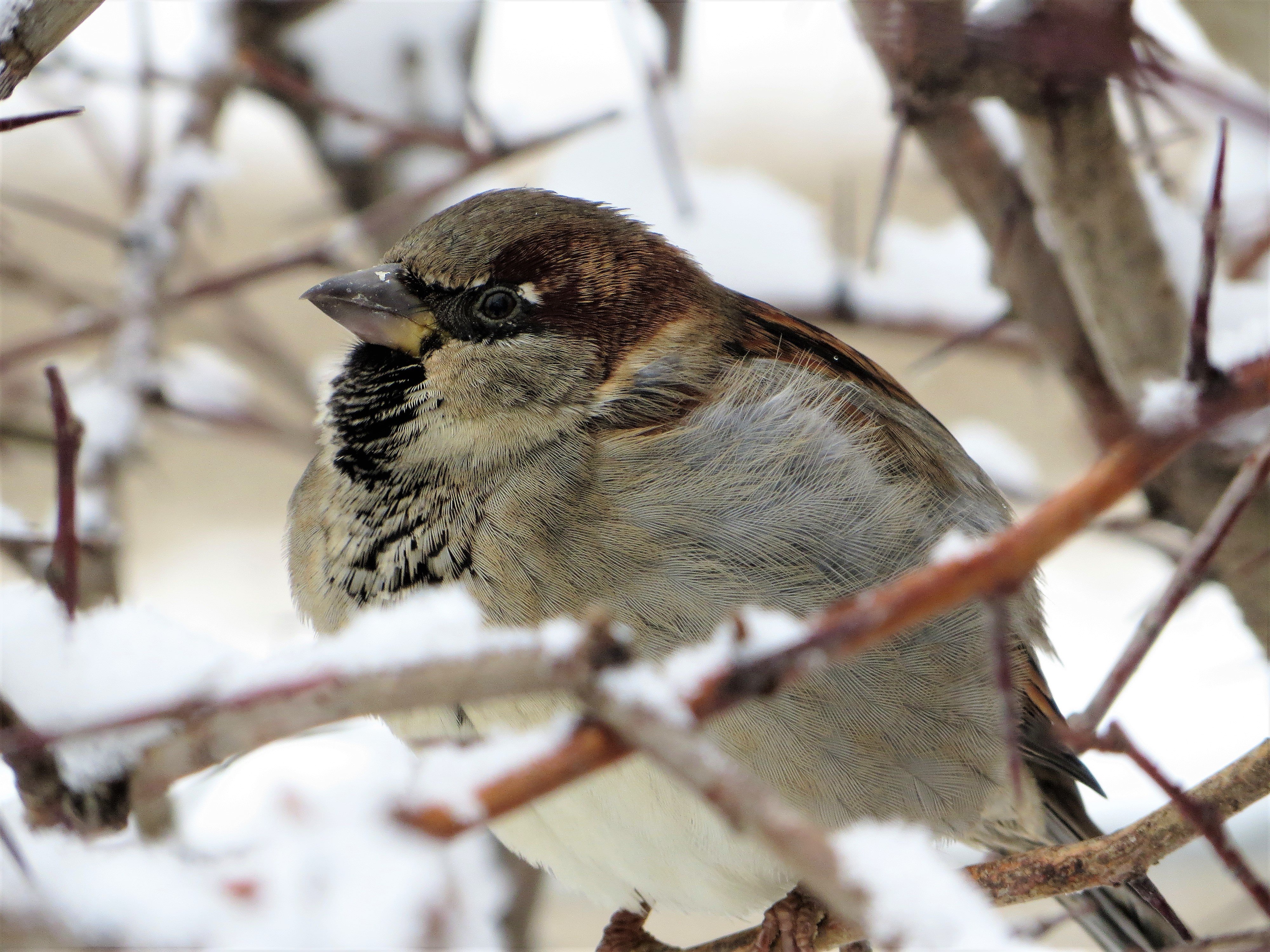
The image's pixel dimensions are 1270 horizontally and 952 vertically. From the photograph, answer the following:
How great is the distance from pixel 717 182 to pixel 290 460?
2.40 metres

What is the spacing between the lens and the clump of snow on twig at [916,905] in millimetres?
600

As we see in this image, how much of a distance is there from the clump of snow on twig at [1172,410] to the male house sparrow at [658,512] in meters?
0.73

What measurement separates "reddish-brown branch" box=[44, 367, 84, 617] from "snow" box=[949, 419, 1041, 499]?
1985mm

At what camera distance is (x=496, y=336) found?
6.02 ft

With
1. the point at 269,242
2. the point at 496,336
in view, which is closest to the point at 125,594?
the point at 496,336

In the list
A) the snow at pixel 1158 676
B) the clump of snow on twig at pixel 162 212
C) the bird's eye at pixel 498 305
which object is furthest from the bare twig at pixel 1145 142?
the clump of snow on twig at pixel 162 212

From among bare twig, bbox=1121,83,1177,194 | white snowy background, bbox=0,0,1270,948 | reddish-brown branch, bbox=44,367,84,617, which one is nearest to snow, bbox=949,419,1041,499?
white snowy background, bbox=0,0,1270,948

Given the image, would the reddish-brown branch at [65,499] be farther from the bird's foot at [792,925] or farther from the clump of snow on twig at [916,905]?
the bird's foot at [792,925]

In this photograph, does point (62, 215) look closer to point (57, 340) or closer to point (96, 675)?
point (57, 340)

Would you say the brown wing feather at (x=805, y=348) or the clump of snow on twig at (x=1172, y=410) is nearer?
the clump of snow on twig at (x=1172, y=410)

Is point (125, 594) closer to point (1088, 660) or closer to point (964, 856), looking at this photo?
point (964, 856)

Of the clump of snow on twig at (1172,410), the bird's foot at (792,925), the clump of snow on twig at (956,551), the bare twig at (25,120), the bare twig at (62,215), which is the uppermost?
the bare twig at (62,215)

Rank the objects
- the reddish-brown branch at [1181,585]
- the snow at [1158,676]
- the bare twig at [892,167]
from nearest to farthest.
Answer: the reddish-brown branch at [1181,585] → the bare twig at [892,167] → the snow at [1158,676]

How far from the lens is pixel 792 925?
166 cm
